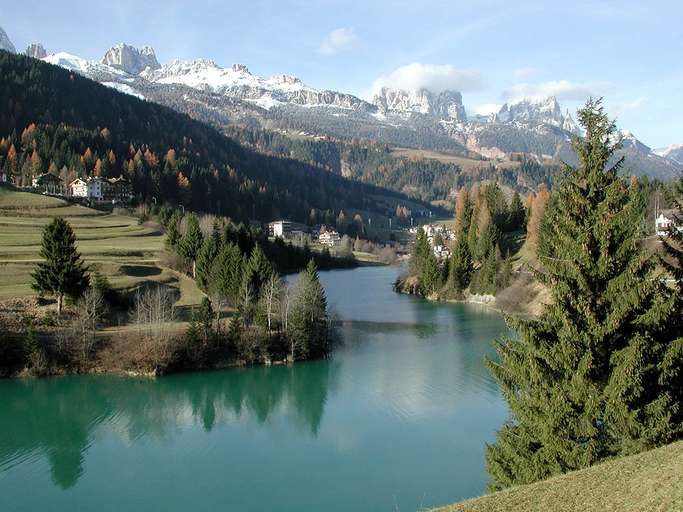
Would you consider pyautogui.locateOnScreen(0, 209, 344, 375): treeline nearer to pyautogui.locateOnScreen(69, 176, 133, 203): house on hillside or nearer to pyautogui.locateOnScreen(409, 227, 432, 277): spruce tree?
pyautogui.locateOnScreen(409, 227, 432, 277): spruce tree

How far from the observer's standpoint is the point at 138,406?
31031 mm

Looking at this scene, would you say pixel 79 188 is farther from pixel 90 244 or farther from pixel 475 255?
pixel 475 255

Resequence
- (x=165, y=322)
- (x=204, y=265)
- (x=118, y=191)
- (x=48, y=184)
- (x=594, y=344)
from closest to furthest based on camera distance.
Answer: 1. (x=594, y=344)
2. (x=165, y=322)
3. (x=204, y=265)
4. (x=48, y=184)
5. (x=118, y=191)

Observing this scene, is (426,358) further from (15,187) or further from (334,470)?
(15,187)

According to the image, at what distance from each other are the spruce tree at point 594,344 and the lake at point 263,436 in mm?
7301

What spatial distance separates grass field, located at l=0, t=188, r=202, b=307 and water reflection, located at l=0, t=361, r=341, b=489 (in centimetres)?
1029

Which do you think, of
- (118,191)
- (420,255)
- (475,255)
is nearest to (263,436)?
(475,255)

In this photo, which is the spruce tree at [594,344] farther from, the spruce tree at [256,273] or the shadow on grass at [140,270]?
the shadow on grass at [140,270]

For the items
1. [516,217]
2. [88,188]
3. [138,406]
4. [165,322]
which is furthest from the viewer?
[88,188]

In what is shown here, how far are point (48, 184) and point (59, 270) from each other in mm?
59702

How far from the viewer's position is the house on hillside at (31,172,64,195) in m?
90.1

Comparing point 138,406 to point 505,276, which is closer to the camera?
point 138,406

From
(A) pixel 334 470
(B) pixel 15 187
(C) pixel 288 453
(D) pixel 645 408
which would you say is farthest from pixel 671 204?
(B) pixel 15 187

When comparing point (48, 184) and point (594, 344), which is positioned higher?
point (48, 184)
